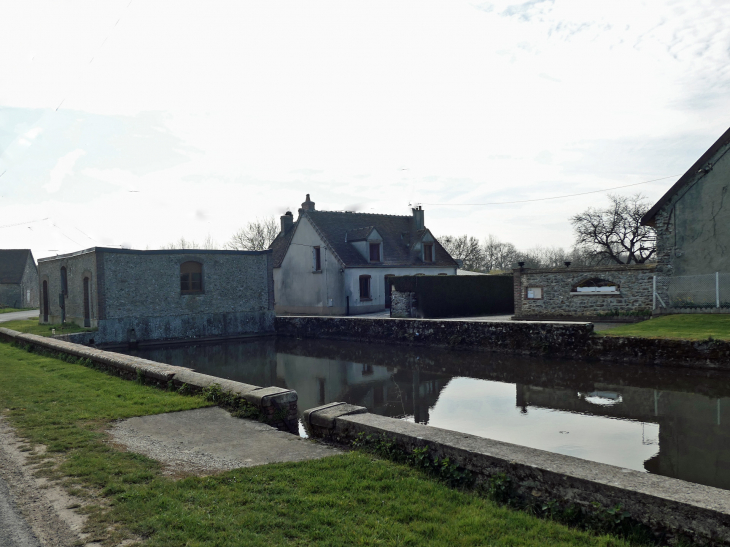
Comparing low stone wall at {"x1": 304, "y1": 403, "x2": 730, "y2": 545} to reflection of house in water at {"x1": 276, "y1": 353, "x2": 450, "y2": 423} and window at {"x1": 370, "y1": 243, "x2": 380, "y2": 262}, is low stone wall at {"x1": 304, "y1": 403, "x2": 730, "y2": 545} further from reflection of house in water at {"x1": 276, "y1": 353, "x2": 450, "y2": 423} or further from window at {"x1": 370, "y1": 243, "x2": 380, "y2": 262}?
window at {"x1": 370, "y1": 243, "x2": 380, "y2": 262}

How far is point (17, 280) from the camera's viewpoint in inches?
2092

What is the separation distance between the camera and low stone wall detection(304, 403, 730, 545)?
10.5 ft

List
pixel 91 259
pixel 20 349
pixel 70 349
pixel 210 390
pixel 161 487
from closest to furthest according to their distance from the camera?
pixel 161 487 → pixel 210 390 → pixel 70 349 → pixel 20 349 → pixel 91 259

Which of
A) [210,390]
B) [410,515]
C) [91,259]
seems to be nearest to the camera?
[410,515]

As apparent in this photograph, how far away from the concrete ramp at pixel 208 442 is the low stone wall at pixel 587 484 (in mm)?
923

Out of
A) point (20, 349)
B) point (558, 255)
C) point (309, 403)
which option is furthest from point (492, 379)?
point (558, 255)

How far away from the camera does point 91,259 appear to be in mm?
22594

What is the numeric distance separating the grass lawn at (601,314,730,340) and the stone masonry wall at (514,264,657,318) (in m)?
1.72

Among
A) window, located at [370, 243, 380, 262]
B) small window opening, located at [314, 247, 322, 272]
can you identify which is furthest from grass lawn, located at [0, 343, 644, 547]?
window, located at [370, 243, 380, 262]

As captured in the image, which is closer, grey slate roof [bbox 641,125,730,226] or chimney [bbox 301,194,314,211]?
grey slate roof [bbox 641,125,730,226]

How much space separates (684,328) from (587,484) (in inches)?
526

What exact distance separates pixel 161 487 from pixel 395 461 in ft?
6.48

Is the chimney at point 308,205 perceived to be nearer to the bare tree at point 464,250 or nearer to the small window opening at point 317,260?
the small window opening at point 317,260

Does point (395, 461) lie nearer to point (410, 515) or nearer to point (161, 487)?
point (410, 515)
